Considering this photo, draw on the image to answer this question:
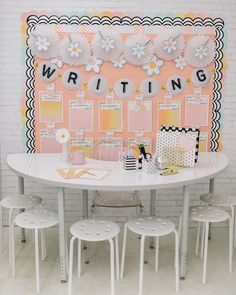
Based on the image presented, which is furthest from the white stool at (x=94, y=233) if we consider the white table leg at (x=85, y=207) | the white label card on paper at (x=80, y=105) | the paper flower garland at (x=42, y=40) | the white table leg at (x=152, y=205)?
the paper flower garland at (x=42, y=40)

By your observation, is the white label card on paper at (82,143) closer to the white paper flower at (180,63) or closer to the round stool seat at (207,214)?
the white paper flower at (180,63)

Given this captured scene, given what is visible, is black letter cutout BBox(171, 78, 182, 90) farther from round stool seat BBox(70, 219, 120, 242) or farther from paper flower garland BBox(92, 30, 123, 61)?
round stool seat BBox(70, 219, 120, 242)

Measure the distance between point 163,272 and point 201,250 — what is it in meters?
0.45

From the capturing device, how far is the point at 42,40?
155 inches

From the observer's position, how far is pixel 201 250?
12.0 feet

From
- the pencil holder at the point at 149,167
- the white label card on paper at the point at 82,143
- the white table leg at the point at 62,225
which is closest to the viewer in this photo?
the white table leg at the point at 62,225

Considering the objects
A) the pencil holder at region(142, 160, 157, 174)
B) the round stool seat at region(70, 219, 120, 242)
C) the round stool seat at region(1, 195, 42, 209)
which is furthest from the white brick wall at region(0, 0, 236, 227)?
the round stool seat at region(70, 219, 120, 242)

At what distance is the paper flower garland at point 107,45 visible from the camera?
395 centimetres

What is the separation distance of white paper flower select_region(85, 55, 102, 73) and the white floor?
1586 mm

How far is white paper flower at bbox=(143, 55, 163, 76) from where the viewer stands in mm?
4020

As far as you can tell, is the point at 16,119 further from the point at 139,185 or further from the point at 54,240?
the point at 139,185

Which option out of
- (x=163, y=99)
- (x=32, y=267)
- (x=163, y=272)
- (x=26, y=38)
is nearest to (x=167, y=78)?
(x=163, y=99)

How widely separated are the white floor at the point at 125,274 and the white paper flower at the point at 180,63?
160 cm

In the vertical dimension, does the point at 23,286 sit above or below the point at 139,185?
below
